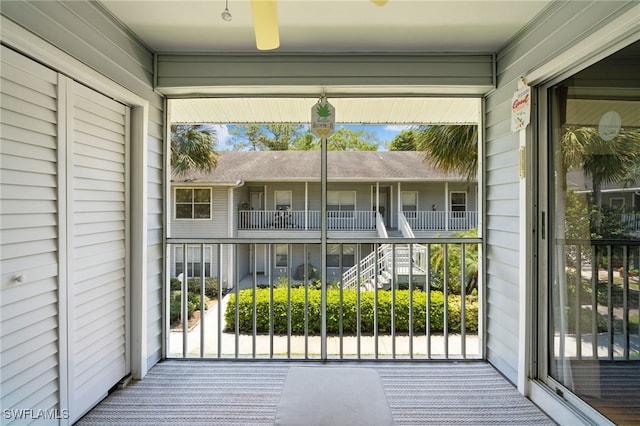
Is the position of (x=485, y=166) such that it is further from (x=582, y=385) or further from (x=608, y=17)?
(x=582, y=385)

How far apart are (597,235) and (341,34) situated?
185cm

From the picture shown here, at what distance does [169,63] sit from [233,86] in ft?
1.62

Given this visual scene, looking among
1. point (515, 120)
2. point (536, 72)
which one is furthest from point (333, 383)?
point (536, 72)

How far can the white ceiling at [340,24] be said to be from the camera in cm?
186

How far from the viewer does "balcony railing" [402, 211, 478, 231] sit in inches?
99.4

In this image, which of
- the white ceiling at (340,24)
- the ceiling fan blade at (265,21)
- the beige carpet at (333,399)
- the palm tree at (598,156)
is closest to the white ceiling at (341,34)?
the white ceiling at (340,24)

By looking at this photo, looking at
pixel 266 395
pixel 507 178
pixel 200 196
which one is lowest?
pixel 266 395

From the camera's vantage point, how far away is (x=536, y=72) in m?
1.94

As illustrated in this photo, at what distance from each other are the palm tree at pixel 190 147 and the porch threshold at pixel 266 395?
1.51 m

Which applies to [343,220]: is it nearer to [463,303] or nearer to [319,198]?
[319,198]

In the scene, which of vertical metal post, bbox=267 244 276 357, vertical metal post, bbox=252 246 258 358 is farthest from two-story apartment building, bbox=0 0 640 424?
vertical metal post, bbox=252 246 258 358

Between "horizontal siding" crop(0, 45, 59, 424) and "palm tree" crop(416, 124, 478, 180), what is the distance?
229cm

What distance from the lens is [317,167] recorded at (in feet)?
8.36

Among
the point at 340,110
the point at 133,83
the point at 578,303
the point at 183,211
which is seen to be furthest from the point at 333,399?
the point at 133,83
